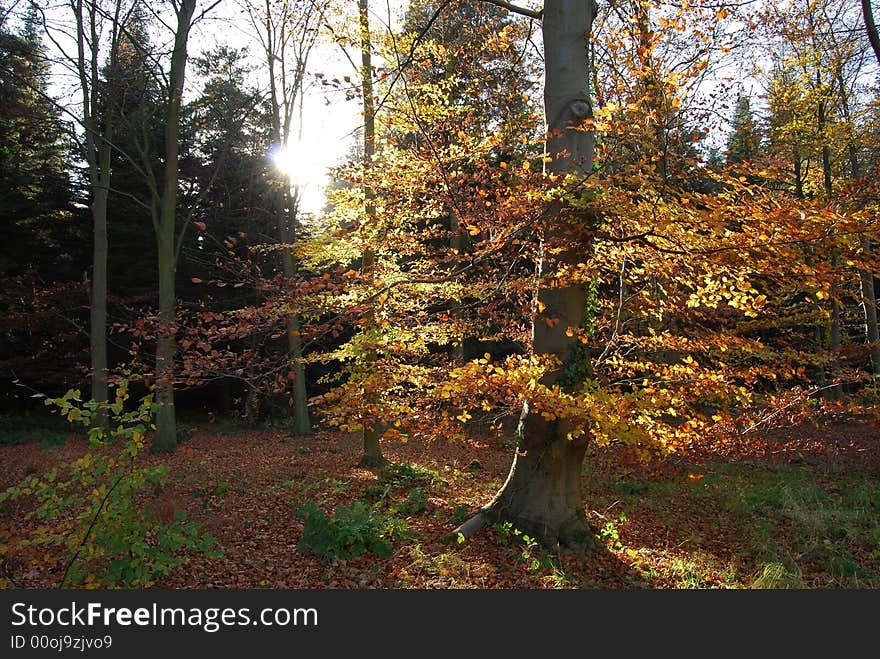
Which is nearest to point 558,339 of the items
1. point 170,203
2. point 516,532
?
point 516,532

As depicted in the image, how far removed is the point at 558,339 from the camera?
6.03m

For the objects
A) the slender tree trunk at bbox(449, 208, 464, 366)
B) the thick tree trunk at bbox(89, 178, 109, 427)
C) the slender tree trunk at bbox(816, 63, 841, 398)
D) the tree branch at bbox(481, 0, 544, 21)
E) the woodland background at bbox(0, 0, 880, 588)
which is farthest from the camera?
the thick tree trunk at bbox(89, 178, 109, 427)

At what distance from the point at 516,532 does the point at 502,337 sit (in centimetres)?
404

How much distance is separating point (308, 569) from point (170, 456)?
24.6ft

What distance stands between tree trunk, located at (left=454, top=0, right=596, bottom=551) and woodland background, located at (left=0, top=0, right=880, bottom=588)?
0.15 ft

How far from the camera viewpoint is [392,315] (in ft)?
24.1

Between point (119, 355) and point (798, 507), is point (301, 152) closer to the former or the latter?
point (119, 355)

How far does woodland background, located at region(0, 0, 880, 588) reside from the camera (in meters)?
4.66

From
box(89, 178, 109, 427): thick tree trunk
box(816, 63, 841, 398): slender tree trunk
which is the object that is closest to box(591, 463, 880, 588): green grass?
box(816, 63, 841, 398): slender tree trunk

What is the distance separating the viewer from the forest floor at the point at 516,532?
18.0 feet

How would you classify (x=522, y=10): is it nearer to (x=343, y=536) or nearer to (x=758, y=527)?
(x=343, y=536)

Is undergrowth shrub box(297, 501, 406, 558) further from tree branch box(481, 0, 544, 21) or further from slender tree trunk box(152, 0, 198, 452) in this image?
slender tree trunk box(152, 0, 198, 452)

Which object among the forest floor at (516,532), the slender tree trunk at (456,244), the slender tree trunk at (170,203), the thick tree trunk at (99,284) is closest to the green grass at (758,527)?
the forest floor at (516,532)

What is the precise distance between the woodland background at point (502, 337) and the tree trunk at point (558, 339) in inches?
1.8
